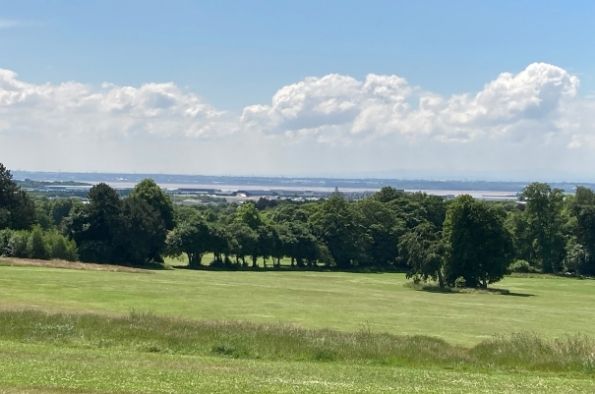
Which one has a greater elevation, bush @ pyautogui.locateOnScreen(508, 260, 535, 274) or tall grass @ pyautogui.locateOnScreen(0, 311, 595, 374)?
tall grass @ pyautogui.locateOnScreen(0, 311, 595, 374)

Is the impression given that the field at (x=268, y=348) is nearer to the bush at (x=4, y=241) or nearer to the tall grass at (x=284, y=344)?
the tall grass at (x=284, y=344)

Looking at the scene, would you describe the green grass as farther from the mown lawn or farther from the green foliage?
the green foliage

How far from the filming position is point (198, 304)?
161 feet

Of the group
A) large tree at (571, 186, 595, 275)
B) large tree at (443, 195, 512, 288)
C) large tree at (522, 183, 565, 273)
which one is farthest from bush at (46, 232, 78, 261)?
large tree at (571, 186, 595, 275)

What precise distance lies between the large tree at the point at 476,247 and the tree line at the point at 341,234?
126 mm

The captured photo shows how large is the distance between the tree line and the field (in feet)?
109

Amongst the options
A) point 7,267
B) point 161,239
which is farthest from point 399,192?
point 7,267

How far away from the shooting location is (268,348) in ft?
87.6

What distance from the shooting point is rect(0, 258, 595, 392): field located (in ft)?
60.1

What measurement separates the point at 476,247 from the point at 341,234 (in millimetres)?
41713

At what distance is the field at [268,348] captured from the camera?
1831 cm

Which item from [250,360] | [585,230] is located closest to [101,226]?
[250,360]

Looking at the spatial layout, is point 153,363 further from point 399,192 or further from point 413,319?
point 399,192

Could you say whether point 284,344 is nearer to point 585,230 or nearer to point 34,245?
point 34,245
